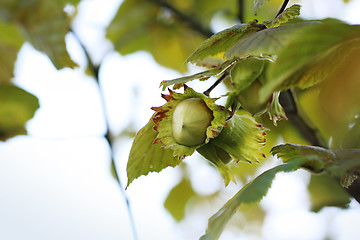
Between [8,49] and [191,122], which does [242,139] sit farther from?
[8,49]

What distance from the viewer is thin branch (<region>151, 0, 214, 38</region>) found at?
1064 millimetres

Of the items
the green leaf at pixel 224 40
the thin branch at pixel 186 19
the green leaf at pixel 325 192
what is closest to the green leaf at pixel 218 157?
the green leaf at pixel 224 40

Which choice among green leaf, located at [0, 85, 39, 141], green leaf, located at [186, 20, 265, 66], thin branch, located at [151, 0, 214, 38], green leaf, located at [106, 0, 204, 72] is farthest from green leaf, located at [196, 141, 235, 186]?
green leaf, located at [106, 0, 204, 72]

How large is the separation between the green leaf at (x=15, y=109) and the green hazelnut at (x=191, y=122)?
0.38 m

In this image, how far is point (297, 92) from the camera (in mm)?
799

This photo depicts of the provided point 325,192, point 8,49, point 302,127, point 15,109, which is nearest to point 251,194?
point 302,127

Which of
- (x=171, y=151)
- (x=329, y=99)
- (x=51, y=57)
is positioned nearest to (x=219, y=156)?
(x=171, y=151)

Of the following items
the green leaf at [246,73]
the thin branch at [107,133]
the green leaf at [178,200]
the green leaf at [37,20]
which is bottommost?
the green leaf at [178,200]

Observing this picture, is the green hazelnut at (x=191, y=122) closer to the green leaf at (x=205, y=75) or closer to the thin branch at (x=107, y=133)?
the green leaf at (x=205, y=75)

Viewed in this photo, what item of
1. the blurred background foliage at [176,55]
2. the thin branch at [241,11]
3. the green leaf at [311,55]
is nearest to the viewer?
the green leaf at [311,55]

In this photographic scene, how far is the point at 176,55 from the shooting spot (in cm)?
131

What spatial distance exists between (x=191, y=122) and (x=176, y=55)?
0.82 metres

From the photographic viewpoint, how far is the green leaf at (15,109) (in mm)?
808

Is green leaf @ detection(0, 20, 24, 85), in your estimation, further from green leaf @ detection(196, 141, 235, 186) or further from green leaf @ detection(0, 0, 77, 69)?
green leaf @ detection(196, 141, 235, 186)
